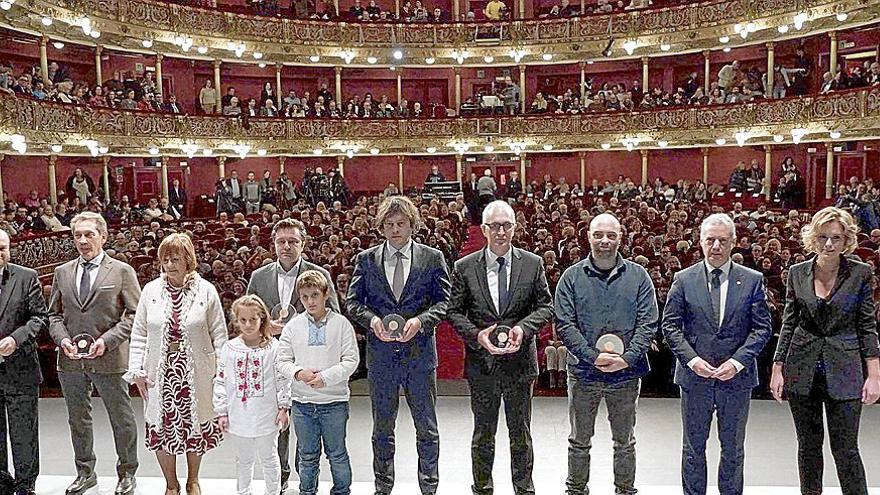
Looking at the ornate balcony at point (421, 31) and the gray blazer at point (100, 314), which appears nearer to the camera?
the gray blazer at point (100, 314)

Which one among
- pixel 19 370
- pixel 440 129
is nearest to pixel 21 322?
pixel 19 370

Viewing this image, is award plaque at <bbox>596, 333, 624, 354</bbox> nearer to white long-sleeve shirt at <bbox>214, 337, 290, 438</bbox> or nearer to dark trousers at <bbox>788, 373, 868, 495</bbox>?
dark trousers at <bbox>788, 373, 868, 495</bbox>

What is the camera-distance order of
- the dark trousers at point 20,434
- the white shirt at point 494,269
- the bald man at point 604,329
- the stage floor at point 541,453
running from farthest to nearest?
the stage floor at point 541,453, the dark trousers at point 20,434, the white shirt at point 494,269, the bald man at point 604,329

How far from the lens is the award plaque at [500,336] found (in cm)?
438

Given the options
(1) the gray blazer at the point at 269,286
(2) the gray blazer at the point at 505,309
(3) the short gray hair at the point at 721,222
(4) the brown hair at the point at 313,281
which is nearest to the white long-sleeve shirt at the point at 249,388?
(4) the brown hair at the point at 313,281

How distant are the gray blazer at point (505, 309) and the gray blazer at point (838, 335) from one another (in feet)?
4.59

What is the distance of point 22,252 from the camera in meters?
14.2

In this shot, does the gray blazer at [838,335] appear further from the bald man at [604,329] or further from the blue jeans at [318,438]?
the blue jeans at [318,438]

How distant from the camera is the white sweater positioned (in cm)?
436

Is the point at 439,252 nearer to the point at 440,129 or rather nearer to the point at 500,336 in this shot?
the point at 500,336

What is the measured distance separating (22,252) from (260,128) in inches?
456

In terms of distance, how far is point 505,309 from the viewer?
4598 mm

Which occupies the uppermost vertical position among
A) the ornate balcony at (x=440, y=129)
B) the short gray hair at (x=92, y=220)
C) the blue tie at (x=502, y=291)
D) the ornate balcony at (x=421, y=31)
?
the ornate balcony at (x=421, y=31)

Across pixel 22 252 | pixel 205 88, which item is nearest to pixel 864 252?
pixel 22 252
